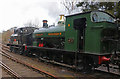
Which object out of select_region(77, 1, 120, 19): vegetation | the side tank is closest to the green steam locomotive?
the side tank

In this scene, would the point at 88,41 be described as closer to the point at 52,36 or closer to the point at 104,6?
the point at 52,36

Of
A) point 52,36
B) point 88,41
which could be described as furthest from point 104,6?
point 88,41

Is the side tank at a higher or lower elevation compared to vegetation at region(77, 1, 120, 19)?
lower

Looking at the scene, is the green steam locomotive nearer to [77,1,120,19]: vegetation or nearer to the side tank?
the side tank

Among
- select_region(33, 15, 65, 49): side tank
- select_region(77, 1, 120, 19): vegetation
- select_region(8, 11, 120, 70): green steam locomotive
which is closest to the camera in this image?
select_region(8, 11, 120, 70): green steam locomotive

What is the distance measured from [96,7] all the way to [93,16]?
272 inches

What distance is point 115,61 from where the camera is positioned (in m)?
5.95

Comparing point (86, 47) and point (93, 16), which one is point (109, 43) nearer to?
point (86, 47)

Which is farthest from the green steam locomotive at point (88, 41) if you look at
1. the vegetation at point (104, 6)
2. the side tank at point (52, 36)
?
the vegetation at point (104, 6)

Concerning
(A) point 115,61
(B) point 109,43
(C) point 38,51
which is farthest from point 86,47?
(C) point 38,51

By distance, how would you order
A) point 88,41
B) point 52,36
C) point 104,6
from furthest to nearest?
point 104,6 < point 52,36 < point 88,41

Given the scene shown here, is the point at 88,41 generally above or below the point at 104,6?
below

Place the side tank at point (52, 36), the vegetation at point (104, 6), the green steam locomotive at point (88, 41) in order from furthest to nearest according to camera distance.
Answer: the vegetation at point (104, 6), the side tank at point (52, 36), the green steam locomotive at point (88, 41)

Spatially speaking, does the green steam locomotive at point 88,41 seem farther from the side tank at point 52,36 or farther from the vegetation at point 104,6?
the vegetation at point 104,6
